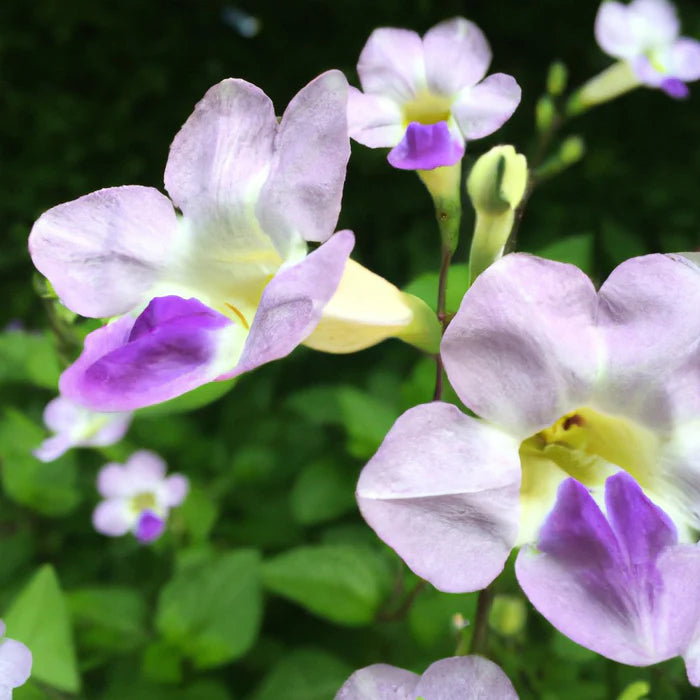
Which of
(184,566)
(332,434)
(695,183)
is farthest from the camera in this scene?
(695,183)

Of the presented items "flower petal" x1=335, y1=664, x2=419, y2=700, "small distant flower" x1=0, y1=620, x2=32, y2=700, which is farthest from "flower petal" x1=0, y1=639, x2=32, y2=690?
"flower petal" x1=335, y1=664, x2=419, y2=700

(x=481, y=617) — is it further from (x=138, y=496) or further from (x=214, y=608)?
(x=138, y=496)

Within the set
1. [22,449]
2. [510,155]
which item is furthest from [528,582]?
[22,449]

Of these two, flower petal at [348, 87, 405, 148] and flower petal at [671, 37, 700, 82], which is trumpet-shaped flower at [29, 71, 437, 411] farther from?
flower petal at [671, 37, 700, 82]

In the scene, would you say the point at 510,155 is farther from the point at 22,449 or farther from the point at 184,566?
the point at 22,449

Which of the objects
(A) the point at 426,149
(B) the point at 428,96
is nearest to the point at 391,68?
(B) the point at 428,96
